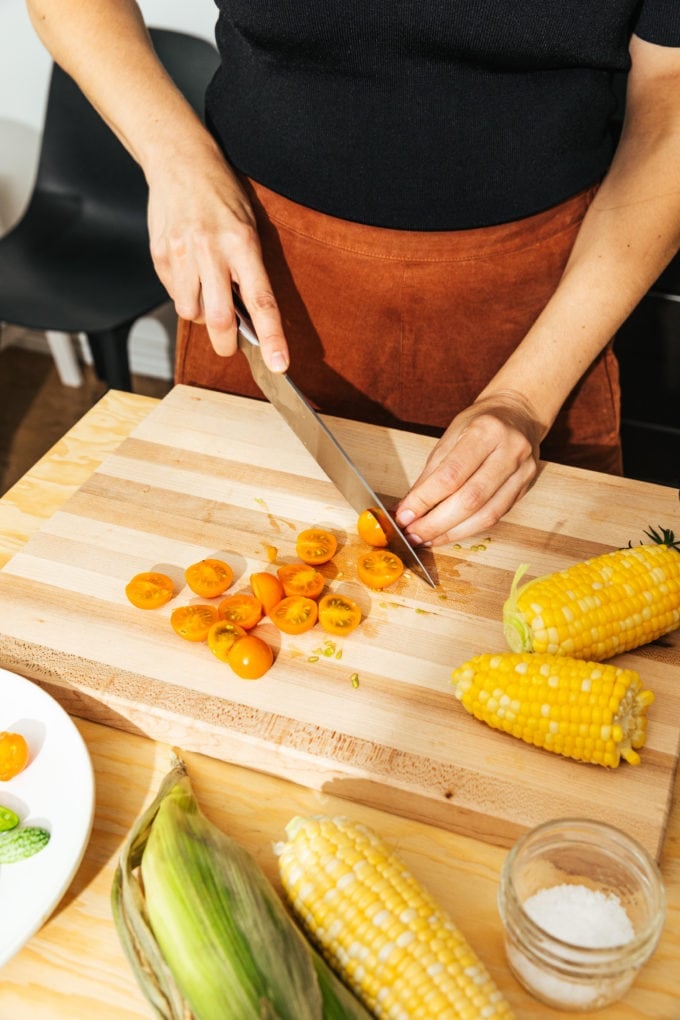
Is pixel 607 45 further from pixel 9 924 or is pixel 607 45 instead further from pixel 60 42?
pixel 9 924

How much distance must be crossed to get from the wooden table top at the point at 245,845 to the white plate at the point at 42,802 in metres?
0.06

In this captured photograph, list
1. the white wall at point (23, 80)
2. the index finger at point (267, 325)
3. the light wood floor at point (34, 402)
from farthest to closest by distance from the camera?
the light wood floor at point (34, 402)
the white wall at point (23, 80)
the index finger at point (267, 325)

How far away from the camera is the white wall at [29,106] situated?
3043 millimetres

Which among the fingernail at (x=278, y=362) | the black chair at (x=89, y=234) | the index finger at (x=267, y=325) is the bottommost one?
the black chair at (x=89, y=234)

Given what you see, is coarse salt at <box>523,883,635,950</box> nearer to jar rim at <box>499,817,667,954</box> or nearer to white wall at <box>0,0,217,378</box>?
jar rim at <box>499,817,667,954</box>

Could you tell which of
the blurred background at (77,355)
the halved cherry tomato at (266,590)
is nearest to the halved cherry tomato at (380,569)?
the halved cherry tomato at (266,590)

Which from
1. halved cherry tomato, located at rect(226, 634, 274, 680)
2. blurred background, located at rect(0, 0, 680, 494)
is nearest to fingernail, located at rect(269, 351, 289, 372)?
halved cherry tomato, located at rect(226, 634, 274, 680)

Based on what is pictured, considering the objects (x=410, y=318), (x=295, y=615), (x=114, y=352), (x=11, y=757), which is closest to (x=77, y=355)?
(x=114, y=352)

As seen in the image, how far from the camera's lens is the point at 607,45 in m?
1.44

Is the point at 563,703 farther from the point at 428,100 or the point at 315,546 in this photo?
the point at 428,100

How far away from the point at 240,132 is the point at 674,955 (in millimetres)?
1462

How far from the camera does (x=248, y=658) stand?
1.15 m

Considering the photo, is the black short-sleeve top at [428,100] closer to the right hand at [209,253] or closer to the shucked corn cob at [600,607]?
the right hand at [209,253]

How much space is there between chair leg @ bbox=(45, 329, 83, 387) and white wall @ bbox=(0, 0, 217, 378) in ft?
0.46
